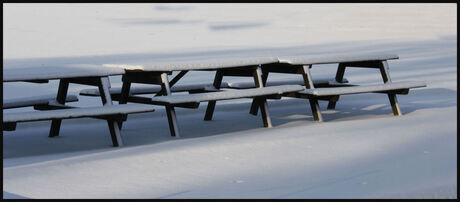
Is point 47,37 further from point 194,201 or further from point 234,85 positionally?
point 194,201

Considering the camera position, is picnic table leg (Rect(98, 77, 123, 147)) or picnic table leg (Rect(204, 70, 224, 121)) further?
picnic table leg (Rect(204, 70, 224, 121))

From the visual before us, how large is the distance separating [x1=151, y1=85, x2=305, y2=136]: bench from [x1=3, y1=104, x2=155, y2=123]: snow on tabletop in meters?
0.26

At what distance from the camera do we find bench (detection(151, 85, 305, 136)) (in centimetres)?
687

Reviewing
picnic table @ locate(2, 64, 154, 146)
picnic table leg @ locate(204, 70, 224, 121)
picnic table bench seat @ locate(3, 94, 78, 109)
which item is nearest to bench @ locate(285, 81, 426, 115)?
picnic table leg @ locate(204, 70, 224, 121)

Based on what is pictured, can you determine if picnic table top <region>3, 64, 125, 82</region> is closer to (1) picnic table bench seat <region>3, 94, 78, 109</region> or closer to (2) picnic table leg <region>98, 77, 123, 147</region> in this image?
(2) picnic table leg <region>98, 77, 123, 147</region>

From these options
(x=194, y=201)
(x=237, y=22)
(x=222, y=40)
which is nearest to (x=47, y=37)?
(x=222, y=40)

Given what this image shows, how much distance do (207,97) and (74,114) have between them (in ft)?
3.88

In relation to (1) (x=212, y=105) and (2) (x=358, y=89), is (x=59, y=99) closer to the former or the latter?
(1) (x=212, y=105)

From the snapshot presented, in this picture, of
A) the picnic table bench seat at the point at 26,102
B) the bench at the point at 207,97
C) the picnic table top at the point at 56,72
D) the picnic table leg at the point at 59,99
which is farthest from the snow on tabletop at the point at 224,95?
the picnic table bench seat at the point at 26,102

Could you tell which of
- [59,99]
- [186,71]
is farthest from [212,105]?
[59,99]

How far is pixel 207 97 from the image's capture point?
7023 millimetres

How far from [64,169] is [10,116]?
3.36ft

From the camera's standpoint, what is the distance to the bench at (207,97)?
6867 mm

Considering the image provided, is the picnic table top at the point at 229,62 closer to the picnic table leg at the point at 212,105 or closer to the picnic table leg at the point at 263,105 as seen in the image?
the picnic table leg at the point at 263,105
